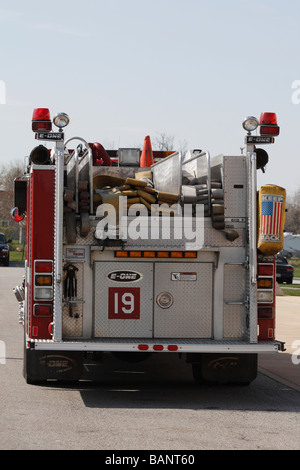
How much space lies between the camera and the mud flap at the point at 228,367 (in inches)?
375

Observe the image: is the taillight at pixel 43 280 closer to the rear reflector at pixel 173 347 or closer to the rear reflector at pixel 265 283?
the rear reflector at pixel 173 347

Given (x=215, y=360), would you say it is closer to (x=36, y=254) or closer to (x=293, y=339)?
Answer: (x=36, y=254)

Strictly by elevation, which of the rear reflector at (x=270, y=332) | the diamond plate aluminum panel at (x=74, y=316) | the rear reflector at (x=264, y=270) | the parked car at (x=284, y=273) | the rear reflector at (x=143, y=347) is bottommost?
the parked car at (x=284, y=273)

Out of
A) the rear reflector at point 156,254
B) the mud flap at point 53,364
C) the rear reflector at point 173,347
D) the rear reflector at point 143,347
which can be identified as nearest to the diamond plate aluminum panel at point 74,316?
the mud flap at point 53,364

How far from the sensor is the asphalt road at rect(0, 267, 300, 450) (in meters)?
6.99

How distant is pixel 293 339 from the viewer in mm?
15078

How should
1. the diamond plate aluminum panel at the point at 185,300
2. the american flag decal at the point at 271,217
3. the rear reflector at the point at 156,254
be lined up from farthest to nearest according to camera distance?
the diamond plate aluminum panel at the point at 185,300 → the rear reflector at the point at 156,254 → the american flag decal at the point at 271,217

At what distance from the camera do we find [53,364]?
9.21m

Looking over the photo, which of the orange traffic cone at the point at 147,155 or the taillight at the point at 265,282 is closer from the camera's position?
the taillight at the point at 265,282

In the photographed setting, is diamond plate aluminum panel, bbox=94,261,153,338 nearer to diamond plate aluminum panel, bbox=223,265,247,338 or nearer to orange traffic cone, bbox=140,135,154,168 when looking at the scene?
diamond plate aluminum panel, bbox=223,265,247,338

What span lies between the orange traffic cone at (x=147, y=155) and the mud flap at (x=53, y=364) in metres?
3.15

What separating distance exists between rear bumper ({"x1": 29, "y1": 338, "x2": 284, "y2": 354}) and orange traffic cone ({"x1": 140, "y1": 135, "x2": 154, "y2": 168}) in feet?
9.87

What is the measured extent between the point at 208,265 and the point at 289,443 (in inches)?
102

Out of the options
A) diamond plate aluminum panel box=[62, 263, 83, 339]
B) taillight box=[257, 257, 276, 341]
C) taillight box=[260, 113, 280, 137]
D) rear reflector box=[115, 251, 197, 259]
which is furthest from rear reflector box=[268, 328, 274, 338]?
taillight box=[260, 113, 280, 137]
